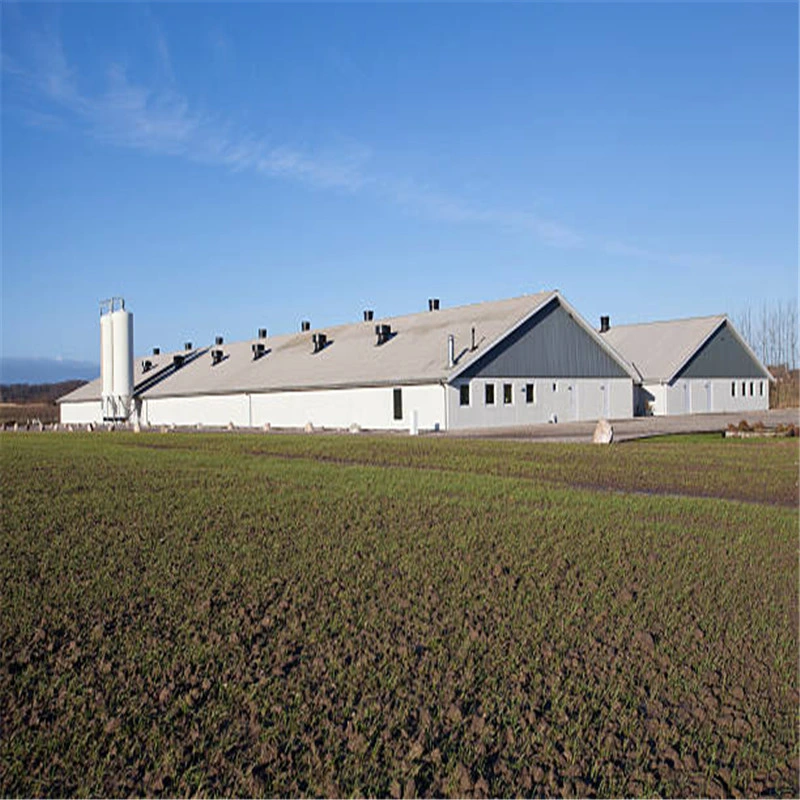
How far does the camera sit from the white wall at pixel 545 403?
33.2m

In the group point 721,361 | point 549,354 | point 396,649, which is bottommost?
point 396,649

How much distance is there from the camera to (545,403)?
36.7m

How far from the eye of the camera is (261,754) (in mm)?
4289

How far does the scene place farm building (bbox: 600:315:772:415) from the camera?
44.6 meters

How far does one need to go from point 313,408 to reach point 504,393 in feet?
29.4

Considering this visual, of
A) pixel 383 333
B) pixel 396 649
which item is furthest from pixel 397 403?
pixel 396 649

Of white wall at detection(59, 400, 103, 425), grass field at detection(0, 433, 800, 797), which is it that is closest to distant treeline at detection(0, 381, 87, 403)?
white wall at detection(59, 400, 103, 425)

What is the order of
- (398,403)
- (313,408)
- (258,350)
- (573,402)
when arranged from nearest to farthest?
(398,403) < (313,408) < (573,402) < (258,350)

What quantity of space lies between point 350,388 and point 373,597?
29142mm

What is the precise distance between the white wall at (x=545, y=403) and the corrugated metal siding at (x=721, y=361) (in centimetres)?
604

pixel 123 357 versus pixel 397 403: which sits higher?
pixel 123 357

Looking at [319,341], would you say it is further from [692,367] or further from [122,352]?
[692,367]

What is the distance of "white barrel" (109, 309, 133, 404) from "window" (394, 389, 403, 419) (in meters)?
21.4

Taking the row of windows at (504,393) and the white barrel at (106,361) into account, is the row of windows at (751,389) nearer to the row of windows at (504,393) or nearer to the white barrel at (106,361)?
the row of windows at (504,393)
